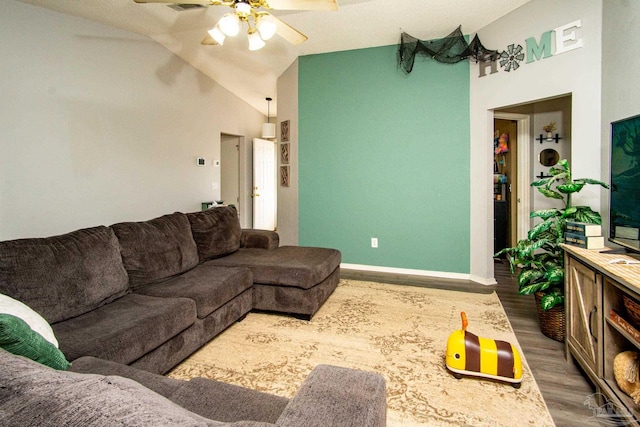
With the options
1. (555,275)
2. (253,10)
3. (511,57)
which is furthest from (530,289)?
(253,10)

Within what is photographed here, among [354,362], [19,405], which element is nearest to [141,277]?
[354,362]

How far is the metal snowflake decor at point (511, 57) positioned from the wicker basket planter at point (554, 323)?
8.08ft

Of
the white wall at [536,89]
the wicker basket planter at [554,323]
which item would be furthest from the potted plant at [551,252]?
the white wall at [536,89]

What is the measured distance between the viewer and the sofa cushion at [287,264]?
9.23 feet

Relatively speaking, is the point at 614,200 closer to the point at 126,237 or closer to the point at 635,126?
the point at 635,126

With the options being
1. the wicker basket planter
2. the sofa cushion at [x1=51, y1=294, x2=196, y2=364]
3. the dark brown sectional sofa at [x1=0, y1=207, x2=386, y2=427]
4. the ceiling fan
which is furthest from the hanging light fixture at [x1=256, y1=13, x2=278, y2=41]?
the wicker basket planter

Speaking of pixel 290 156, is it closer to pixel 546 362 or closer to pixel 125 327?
pixel 125 327

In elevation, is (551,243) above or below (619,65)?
below

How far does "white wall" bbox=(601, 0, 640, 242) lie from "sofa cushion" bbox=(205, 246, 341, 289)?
221 cm

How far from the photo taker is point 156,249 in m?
2.54

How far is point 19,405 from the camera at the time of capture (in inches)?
20.5

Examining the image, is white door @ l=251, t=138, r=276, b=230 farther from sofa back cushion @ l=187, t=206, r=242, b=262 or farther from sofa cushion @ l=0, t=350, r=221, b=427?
sofa cushion @ l=0, t=350, r=221, b=427

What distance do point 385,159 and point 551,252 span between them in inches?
88.2

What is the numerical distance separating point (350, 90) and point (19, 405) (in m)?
4.51
